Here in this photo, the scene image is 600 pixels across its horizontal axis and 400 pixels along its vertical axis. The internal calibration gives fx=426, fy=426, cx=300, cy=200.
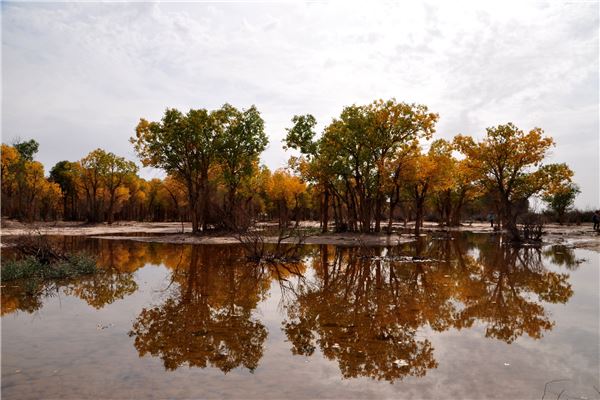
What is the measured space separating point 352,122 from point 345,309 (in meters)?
25.1

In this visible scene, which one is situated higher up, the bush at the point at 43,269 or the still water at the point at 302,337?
the bush at the point at 43,269

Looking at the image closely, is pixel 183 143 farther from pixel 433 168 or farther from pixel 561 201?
pixel 561 201

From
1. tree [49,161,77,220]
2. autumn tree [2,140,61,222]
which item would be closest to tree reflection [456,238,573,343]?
autumn tree [2,140,61,222]

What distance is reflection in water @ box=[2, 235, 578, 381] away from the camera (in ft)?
23.3

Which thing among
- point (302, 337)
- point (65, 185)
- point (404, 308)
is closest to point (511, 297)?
point (404, 308)

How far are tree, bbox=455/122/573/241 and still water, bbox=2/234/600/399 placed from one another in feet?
67.8

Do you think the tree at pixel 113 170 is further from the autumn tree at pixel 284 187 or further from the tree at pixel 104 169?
the autumn tree at pixel 284 187

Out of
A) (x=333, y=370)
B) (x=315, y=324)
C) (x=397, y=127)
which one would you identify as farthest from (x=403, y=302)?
(x=397, y=127)

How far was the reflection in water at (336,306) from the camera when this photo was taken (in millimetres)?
7105

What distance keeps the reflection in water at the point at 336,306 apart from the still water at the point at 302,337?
0.15 ft

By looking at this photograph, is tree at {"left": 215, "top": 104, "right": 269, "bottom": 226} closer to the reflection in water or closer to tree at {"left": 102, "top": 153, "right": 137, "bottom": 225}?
the reflection in water

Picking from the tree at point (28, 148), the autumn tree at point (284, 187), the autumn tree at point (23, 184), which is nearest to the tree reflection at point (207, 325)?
the autumn tree at point (23, 184)

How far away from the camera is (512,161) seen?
112 feet

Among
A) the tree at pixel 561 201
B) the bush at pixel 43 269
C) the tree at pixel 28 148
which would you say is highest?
the tree at pixel 28 148
